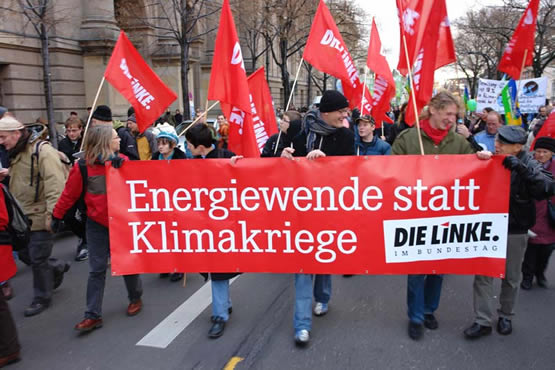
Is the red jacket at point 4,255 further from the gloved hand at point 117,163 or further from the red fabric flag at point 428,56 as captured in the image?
the red fabric flag at point 428,56

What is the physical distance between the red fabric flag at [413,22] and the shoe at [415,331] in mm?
2350

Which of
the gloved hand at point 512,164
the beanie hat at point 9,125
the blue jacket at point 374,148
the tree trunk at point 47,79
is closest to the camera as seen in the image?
the gloved hand at point 512,164

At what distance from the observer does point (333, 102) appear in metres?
3.82

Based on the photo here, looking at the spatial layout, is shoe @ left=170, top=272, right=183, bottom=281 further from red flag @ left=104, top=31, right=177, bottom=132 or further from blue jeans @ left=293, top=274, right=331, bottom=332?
blue jeans @ left=293, top=274, right=331, bottom=332

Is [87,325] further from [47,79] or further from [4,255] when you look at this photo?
[47,79]

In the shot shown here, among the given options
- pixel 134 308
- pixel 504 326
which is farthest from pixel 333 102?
pixel 134 308

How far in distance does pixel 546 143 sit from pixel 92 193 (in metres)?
4.47

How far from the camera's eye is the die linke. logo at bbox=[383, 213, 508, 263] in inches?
142

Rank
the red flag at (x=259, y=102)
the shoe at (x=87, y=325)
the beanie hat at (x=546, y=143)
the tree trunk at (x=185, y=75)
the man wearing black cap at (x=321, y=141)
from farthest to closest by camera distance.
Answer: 1. the tree trunk at (x=185, y=75)
2. the red flag at (x=259, y=102)
3. the beanie hat at (x=546, y=143)
4. the shoe at (x=87, y=325)
5. the man wearing black cap at (x=321, y=141)

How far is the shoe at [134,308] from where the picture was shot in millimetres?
4469

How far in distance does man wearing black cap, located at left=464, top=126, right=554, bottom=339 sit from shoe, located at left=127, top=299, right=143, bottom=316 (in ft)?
9.84

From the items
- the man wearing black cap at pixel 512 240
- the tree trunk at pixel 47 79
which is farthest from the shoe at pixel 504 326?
the tree trunk at pixel 47 79

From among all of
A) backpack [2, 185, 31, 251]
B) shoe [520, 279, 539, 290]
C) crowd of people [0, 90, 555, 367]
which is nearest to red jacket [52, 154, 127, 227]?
crowd of people [0, 90, 555, 367]

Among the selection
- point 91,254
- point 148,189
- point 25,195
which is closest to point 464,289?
point 148,189
